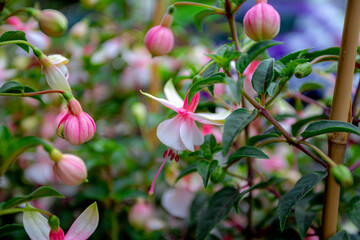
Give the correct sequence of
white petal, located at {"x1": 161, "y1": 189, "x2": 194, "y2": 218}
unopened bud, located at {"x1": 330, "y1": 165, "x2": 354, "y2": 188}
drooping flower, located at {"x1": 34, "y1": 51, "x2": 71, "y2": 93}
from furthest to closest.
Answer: white petal, located at {"x1": 161, "y1": 189, "x2": 194, "y2": 218}
drooping flower, located at {"x1": 34, "y1": 51, "x2": 71, "y2": 93}
unopened bud, located at {"x1": 330, "y1": 165, "x2": 354, "y2": 188}

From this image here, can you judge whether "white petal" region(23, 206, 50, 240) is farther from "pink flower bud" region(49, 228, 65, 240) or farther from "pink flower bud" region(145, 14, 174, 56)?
"pink flower bud" region(145, 14, 174, 56)

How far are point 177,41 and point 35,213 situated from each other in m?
1.00

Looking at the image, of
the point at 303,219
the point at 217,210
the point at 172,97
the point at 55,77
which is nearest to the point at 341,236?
the point at 303,219

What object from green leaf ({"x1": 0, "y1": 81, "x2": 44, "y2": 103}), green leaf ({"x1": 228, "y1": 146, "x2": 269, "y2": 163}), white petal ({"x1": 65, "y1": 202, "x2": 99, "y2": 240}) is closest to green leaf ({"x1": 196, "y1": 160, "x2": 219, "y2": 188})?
green leaf ({"x1": 228, "y1": 146, "x2": 269, "y2": 163})

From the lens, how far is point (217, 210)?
48cm

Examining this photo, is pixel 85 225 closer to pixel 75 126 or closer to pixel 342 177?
pixel 75 126

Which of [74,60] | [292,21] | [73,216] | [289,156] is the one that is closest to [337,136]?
[289,156]

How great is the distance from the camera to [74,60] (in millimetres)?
912

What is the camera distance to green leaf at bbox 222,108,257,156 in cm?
35

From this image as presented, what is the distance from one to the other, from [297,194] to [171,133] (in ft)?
0.53

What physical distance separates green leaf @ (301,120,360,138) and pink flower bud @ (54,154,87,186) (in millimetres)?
299

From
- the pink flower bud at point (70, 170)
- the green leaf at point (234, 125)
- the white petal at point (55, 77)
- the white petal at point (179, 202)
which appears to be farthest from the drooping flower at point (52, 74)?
the white petal at point (179, 202)

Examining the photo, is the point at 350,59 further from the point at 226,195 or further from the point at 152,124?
the point at 152,124

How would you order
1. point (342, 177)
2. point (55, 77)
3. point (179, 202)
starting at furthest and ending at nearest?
1. point (179, 202)
2. point (55, 77)
3. point (342, 177)
